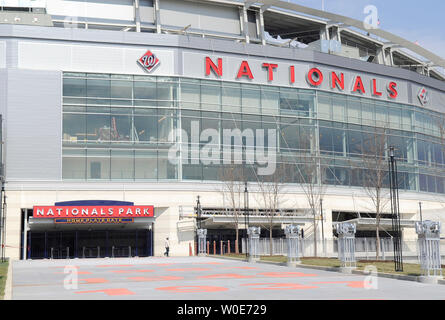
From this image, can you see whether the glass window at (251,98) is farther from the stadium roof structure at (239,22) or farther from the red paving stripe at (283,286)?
the red paving stripe at (283,286)

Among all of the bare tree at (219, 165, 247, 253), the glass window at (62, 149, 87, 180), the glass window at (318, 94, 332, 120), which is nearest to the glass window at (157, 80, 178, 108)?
the bare tree at (219, 165, 247, 253)

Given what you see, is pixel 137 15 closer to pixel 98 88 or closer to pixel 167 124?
pixel 98 88

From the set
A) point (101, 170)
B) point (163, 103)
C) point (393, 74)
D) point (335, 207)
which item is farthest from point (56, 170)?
point (393, 74)

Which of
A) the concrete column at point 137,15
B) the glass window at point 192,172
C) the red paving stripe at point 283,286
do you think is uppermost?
the concrete column at point 137,15

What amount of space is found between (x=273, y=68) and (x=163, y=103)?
40.1ft

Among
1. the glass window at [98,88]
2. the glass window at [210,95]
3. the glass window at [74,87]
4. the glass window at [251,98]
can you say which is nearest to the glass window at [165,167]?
the glass window at [210,95]

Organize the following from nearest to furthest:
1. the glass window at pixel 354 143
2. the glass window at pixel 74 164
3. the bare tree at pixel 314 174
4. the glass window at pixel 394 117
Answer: the glass window at pixel 74 164 < the bare tree at pixel 314 174 < the glass window at pixel 354 143 < the glass window at pixel 394 117

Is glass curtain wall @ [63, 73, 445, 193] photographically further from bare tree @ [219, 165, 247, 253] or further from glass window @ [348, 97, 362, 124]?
bare tree @ [219, 165, 247, 253]

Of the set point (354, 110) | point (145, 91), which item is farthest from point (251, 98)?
point (354, 110)

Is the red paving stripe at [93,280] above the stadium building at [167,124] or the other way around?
the other way around

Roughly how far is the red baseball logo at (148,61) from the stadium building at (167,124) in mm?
96

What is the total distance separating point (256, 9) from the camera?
6506 centimetres

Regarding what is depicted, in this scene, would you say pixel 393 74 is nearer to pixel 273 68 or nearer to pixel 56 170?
pixel 273 68

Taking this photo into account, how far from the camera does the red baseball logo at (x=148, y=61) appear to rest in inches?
2265
